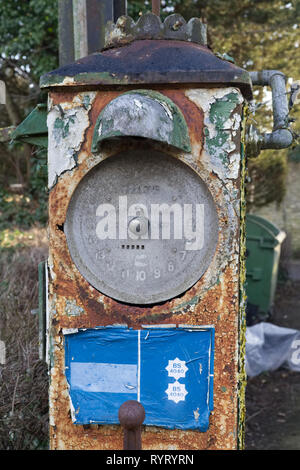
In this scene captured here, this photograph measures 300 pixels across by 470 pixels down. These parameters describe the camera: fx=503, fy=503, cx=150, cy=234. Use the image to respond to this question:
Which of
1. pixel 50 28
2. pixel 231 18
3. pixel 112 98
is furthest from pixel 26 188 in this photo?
pixel 112 98

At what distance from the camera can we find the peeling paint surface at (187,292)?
187 centimetres

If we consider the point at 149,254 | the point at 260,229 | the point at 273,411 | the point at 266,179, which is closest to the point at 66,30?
the point at 149,254

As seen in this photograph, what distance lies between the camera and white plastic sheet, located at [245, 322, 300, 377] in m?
4.86

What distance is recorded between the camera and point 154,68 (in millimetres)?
1870

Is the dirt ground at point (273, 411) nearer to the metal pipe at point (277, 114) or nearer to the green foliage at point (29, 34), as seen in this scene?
the metal pipe at point (277, 114)

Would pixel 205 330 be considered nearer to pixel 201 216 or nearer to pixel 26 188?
pixel 201 216

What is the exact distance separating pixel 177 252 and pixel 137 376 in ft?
1.64

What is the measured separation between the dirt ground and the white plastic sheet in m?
0.10

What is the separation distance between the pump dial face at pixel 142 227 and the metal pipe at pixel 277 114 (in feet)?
1.55

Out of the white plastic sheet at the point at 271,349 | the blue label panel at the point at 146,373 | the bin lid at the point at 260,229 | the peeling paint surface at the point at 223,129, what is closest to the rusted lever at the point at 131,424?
the blue label panel at the point at 146,373

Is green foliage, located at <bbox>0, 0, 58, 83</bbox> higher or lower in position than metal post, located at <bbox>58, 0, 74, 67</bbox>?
higher

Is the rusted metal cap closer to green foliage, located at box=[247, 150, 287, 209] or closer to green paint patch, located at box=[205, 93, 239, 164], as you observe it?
green paint patch, located at box=[205, 93, 239, 164]

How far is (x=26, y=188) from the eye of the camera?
24.7 ft

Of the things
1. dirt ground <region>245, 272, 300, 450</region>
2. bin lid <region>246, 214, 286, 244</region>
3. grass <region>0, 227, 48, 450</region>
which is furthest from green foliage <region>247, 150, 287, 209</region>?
grass <region>0, 227, 48, 450</region>
